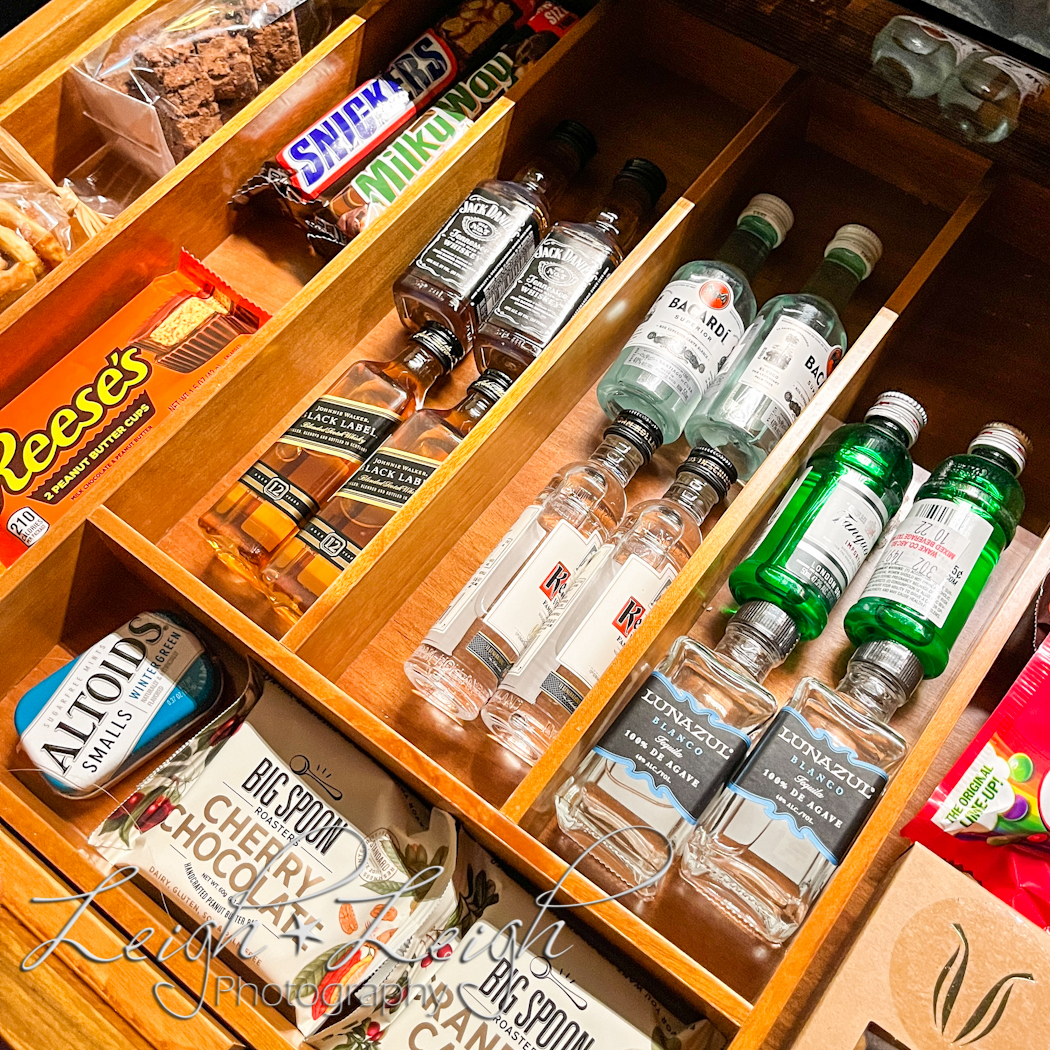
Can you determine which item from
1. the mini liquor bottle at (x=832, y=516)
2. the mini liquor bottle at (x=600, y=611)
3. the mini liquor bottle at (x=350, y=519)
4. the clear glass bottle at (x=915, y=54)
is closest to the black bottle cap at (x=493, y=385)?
the mini liquor bottle at (x=350, y=519)

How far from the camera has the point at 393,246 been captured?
1177 millimetres

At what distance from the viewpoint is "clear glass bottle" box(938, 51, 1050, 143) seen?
0.99m

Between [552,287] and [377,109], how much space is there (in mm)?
390

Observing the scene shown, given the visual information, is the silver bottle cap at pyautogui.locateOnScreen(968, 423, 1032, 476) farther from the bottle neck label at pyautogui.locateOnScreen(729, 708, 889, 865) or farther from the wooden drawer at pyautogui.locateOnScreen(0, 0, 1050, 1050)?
the bottle neck label at pyautogui.locateOnScreen(729, 708, 889, 865)

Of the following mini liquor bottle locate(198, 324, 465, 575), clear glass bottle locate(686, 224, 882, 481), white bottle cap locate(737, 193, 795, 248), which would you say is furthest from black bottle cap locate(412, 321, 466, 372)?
white bottle cap locate(737, 193, 795, 248)

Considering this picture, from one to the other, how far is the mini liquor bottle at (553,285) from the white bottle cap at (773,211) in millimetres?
134

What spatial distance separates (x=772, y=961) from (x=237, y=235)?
43.2 inches

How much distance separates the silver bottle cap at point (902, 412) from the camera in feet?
3.47

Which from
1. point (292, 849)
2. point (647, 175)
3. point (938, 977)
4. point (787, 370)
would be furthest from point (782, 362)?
point (292, 849)

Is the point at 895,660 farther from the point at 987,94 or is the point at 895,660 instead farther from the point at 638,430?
the point at 987,94

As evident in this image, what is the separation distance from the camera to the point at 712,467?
103 cm

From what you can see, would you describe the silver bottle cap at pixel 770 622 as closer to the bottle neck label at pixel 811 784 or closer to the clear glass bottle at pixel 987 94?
the bottle neck label at pixel 811 784

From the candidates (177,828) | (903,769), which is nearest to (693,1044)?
(903,769)

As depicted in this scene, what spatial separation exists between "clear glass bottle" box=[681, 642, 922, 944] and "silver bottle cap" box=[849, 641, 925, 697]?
0.17 feet
